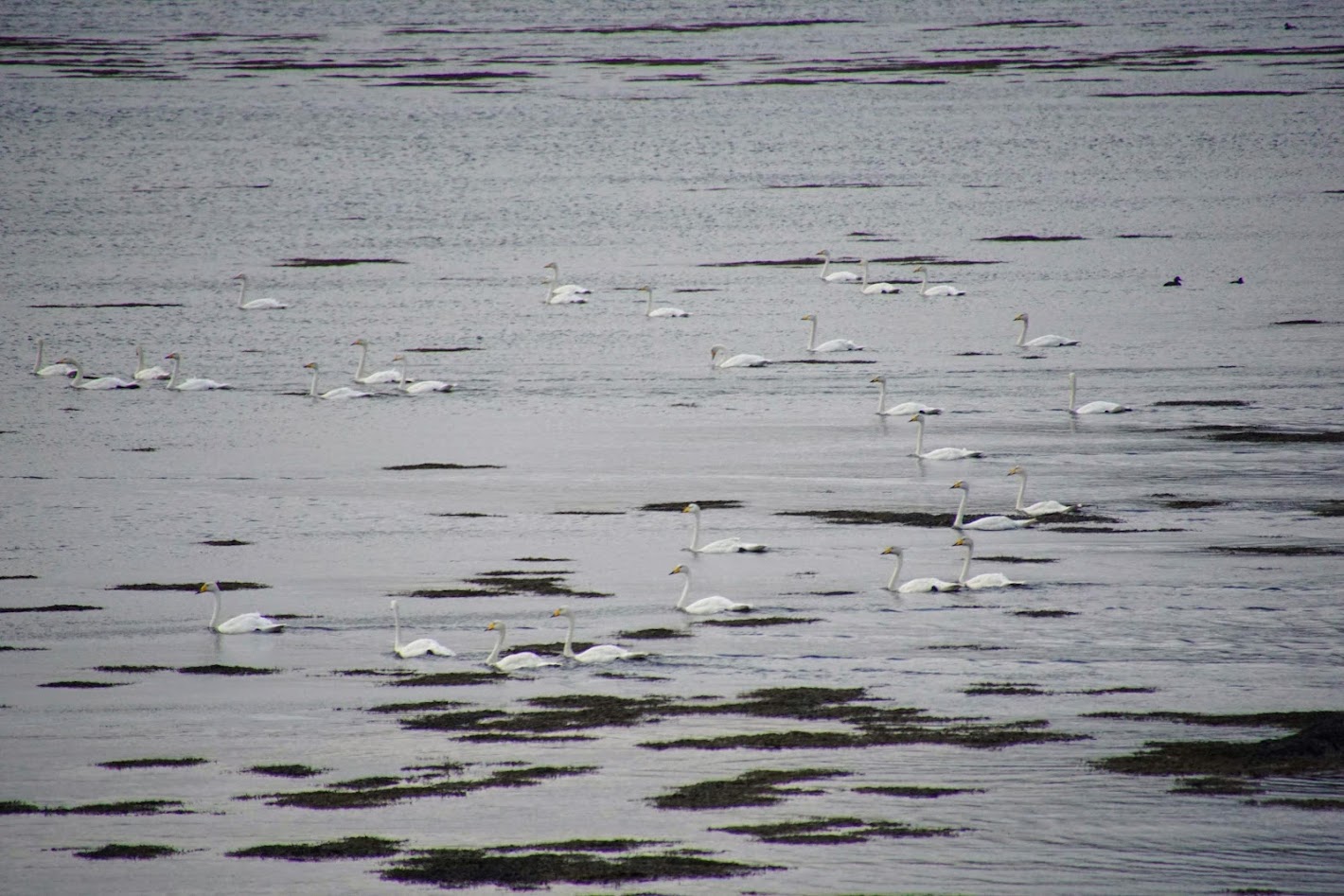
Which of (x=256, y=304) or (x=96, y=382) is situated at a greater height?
(x=256, y=304)

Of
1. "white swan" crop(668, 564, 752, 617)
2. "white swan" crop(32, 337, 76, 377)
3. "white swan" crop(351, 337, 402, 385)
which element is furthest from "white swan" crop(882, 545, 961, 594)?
→ "white swan" crop(32, 337, 76, 377)

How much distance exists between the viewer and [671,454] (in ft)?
108

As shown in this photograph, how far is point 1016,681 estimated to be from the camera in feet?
66.1

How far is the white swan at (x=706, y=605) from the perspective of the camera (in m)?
23.2

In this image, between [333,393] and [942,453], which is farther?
[333,393]

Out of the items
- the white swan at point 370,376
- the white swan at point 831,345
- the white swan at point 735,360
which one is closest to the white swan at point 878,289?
the white swan at point 831,345

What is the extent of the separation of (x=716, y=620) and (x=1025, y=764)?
607 centimetres

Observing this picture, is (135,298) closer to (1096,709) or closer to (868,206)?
(868,206)

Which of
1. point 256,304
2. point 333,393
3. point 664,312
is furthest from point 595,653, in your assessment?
point 256,304

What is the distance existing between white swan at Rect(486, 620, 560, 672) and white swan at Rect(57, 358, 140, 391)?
67.3 ft

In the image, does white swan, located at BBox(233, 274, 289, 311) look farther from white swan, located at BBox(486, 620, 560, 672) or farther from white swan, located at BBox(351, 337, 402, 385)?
white swan, located at BBox(486, 620, 560, 672)

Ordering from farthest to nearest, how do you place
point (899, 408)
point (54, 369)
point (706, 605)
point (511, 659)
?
point (54, 369) < point (899, 408) < point (706, 605) < point (511, 659)

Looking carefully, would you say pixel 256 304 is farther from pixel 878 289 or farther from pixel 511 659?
pixel 511 659

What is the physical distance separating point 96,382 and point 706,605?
2015 cm
